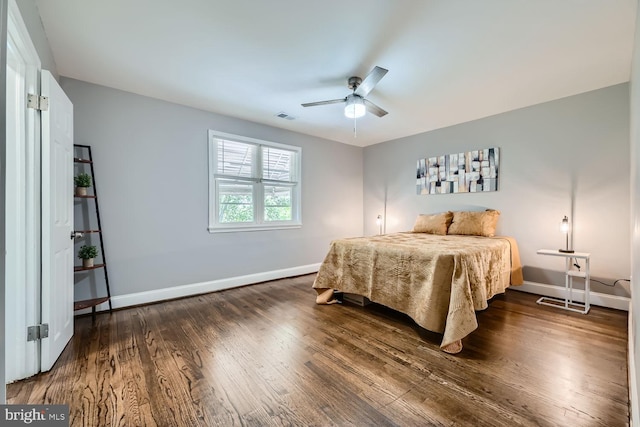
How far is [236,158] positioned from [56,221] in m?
2.26

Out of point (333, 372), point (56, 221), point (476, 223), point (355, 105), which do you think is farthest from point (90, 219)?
point (476, 223)

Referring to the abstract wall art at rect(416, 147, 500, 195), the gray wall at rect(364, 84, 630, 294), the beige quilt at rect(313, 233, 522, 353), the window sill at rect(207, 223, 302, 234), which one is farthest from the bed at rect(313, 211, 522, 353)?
the window sill at rect(207, 223, 302, 234)

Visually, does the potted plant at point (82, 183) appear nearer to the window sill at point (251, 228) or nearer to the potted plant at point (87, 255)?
the potted plant at point (87, 255)

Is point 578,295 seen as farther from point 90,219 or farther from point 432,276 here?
point 90,219

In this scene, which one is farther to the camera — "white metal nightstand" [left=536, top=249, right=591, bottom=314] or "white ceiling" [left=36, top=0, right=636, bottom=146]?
"white metal nightstand" [left=536, top=249, right=591, bottom=314]

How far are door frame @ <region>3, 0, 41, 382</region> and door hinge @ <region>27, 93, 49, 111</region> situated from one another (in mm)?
28

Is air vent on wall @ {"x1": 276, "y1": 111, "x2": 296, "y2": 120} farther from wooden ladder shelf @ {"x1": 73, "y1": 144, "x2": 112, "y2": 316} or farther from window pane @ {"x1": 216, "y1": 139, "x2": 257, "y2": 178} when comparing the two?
wooden ladder shelf @ {"x1": 73, "y1": 144, "x2": 112, "y2": 316}

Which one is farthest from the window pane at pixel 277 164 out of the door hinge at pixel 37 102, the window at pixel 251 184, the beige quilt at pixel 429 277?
the door hinge at pixel 37 102

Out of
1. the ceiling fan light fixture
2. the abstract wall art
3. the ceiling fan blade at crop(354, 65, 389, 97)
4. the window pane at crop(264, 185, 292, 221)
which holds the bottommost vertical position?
the window pane at crop(264, 185, 292, 221)

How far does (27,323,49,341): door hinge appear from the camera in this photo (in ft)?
5.74

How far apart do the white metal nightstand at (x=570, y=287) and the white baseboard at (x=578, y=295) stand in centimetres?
8

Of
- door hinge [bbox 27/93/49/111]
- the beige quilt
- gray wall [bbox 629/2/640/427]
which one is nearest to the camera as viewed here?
gray wall [bbox 629/2/640/427]

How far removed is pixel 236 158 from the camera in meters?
3.92

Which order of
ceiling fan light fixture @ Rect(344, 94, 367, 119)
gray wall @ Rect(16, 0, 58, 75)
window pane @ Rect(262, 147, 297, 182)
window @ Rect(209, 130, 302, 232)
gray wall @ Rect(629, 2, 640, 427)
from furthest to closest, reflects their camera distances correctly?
window pane @ Rect(262, 147, 297, 182)
window @ Rect(209, 130, 302, 232)
ceiling fan light fixture @ Rect(344, 94, 367, 119)
gray wall @ Rect(16, 0, 58, 75)
gray wall @ Rect(629, 2, 640, 427)
